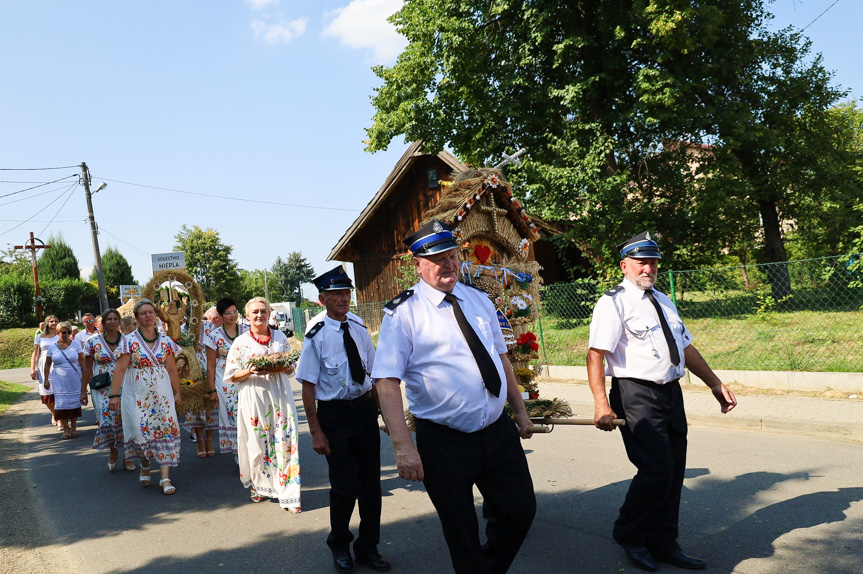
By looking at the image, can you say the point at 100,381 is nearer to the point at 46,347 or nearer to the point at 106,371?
the point at 106,371

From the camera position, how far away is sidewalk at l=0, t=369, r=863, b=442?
7.48 m

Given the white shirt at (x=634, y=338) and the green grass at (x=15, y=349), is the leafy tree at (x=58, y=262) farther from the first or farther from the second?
the white shirt at (x=634, y=338)

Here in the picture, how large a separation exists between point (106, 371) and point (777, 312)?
34.1ft

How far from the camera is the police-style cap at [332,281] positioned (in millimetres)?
4906

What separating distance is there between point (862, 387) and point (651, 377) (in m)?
6.27

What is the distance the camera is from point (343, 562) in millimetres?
4504

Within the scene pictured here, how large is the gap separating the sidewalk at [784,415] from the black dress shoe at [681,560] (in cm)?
426

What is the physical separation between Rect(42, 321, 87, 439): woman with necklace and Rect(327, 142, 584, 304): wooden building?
12489mm

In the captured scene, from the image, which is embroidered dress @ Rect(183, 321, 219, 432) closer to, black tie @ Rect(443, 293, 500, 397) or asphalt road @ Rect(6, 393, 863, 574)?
asphalt road @ Rect(6, 393, 863, 574)

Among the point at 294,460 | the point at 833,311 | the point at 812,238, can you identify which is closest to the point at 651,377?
the point at 294,460

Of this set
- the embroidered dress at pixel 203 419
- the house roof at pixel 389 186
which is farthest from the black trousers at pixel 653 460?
the house roof at pixel 389 186

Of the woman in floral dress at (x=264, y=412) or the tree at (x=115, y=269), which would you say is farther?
the tree at (x=115, y=269)

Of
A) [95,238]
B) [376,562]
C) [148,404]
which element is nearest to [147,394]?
[148,404]

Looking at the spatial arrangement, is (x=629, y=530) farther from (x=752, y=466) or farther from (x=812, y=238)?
(x=812, y=238)
